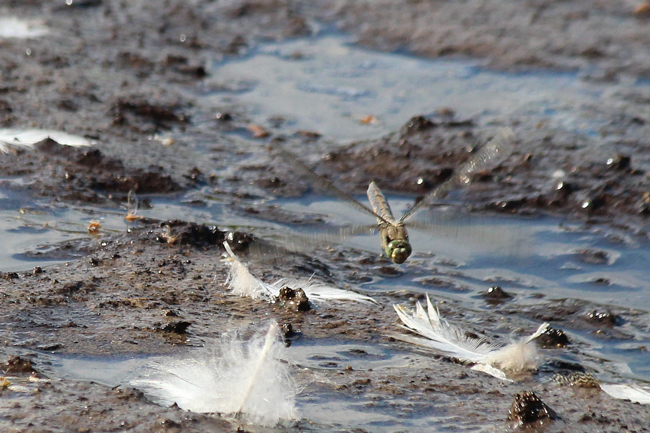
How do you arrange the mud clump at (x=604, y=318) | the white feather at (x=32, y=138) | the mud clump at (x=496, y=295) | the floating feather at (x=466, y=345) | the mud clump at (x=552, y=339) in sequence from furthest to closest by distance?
the white feather at (x=32, y=138) → the mud clump at (x=496, y=295) → the mud clump at (x=604, y=318) → the mud clump at (x=552, y=339) → the floating feather at (x=466, y=345)

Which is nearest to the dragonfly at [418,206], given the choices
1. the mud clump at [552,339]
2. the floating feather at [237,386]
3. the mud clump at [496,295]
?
the mud clump at [496,295]

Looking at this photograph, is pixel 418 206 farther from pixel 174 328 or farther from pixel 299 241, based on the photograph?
pixel 174 328

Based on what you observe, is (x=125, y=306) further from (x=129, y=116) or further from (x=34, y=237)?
(x=129, y=116)

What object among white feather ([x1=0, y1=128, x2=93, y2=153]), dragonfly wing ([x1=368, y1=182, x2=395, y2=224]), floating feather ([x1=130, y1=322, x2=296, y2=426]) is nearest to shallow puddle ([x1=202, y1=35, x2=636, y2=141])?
white feather ([x1=0, y1=128, x2=93, y2=153])

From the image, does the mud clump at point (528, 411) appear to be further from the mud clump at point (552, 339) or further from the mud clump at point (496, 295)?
the mud clump at point (496, 295)

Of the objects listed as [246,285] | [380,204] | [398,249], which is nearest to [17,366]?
[246,285]
